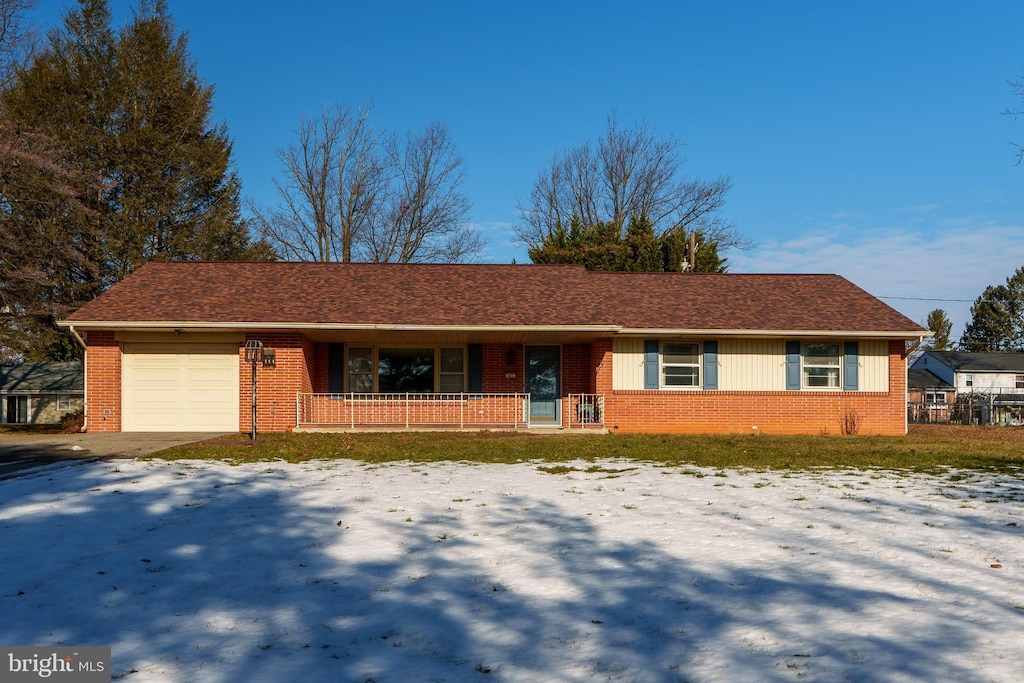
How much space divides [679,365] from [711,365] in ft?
2.61

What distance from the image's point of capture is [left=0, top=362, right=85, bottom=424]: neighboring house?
40.6 meters

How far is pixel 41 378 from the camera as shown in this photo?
41.2 m

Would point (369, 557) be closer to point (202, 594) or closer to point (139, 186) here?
point (202, 594)

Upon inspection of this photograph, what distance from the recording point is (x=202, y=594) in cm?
578

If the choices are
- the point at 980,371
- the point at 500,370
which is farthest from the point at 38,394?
the point at 980,371

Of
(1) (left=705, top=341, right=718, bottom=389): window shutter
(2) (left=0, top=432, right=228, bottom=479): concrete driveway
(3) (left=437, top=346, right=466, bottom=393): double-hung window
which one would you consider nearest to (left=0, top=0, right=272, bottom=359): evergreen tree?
(2) (left=0, top=432, right=228, bottom=479): concrete driveway

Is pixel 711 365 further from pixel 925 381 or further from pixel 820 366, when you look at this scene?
pixel 925 381

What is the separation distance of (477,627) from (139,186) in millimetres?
30641

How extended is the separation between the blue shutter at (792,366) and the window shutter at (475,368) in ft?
25.8

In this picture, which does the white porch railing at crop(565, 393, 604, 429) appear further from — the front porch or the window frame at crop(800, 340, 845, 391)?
the window frame at crop(800, 340, 845, 391)

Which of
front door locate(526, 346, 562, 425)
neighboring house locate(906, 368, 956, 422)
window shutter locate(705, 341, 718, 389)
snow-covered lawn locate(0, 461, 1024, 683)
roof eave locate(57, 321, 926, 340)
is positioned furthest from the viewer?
neighboring house locate(906, 368, 956, 422)

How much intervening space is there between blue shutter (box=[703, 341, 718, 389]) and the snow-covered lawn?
1060 cm

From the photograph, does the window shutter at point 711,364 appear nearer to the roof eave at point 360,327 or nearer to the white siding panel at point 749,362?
the white siding panel at point 749,362

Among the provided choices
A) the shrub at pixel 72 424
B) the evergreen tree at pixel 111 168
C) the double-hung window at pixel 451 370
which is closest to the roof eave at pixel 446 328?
the double-hung window at pixel 451 370
